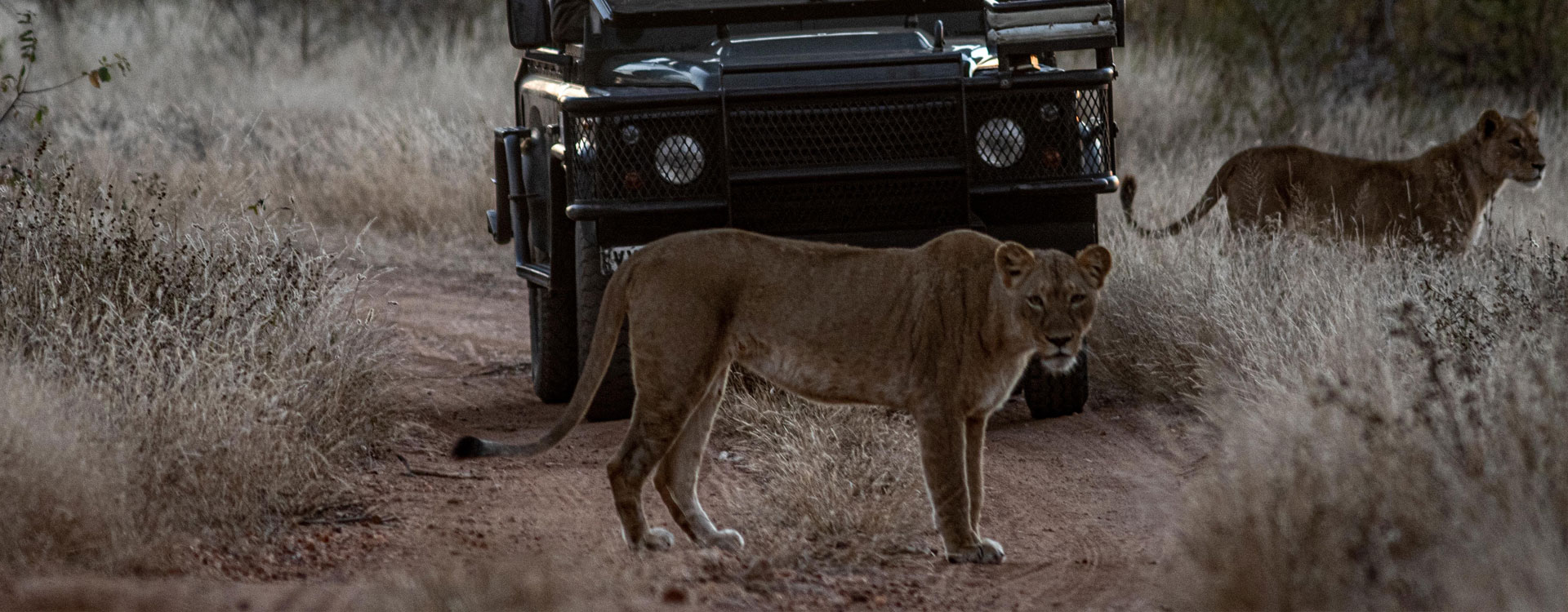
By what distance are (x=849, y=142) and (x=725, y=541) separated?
1.96 metres

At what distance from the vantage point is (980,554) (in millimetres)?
5004

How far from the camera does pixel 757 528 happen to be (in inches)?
210

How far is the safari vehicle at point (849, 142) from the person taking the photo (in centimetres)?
645

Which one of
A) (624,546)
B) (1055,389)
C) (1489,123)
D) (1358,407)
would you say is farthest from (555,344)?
(1489,123)

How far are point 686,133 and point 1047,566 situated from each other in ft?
7.48

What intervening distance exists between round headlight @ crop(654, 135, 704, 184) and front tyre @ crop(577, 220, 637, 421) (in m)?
0.35

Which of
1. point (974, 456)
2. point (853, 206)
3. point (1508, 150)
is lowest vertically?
point (974, 456)

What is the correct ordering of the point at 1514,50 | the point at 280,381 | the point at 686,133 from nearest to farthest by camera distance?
the point at 280,381 → the point at 686,133 → the point at 1514,50

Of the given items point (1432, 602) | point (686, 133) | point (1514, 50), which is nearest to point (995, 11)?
point (686, 133)

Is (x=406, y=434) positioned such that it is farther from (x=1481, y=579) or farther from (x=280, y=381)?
(x=1481, y=579)

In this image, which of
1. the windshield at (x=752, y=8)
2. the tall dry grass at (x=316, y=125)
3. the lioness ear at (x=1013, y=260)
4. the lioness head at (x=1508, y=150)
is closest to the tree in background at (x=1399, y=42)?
the lioness head at (x=1508, y=150)

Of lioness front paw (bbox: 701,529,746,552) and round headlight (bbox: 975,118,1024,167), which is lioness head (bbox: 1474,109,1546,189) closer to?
round headlight (bbox: 975,118,1024,167)

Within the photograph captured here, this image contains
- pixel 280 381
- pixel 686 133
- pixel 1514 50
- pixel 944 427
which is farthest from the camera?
pixel 1514 50

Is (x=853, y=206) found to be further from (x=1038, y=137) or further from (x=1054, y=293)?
(x=1054, y=293)
